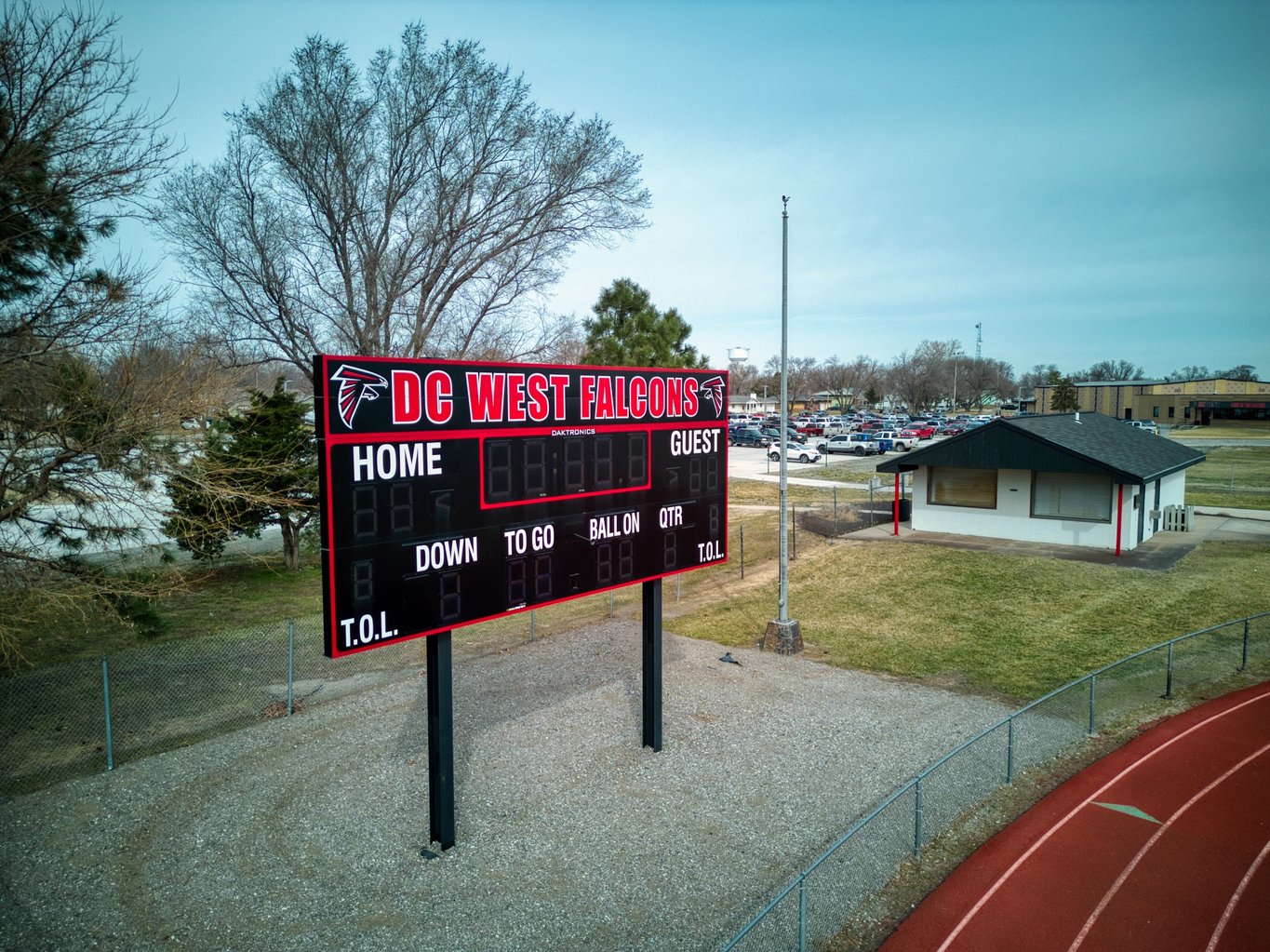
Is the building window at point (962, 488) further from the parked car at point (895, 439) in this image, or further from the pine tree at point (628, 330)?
the parked car at point (895, 439)

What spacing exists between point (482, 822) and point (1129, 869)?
8618mm

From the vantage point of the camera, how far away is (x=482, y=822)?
1124 centimetres

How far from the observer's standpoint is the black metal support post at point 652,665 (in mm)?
13477

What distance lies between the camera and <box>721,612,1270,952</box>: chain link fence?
28.5ft

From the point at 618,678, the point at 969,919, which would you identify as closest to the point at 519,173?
the point at 618,678

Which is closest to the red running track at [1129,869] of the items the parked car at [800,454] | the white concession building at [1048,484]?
the white concession building at [1048,484]

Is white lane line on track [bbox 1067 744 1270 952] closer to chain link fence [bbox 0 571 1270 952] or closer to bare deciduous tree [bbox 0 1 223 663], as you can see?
chain link fence [bbox 0 571 1270 952]

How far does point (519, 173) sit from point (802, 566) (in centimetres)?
1849

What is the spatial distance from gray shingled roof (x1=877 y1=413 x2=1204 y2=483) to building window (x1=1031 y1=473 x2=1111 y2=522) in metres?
1.05

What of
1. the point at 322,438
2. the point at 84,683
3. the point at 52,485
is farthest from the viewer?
the point at 84,683

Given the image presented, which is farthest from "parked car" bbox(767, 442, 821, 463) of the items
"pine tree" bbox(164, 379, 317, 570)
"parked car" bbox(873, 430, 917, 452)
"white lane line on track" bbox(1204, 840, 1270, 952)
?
"white lane line on track" bbox(1204, 840, 1270, 952)

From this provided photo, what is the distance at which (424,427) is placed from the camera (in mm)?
9383

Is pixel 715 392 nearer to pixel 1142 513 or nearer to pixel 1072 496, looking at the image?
pixel 1072 496

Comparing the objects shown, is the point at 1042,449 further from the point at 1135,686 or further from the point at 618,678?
the point at 618,678
